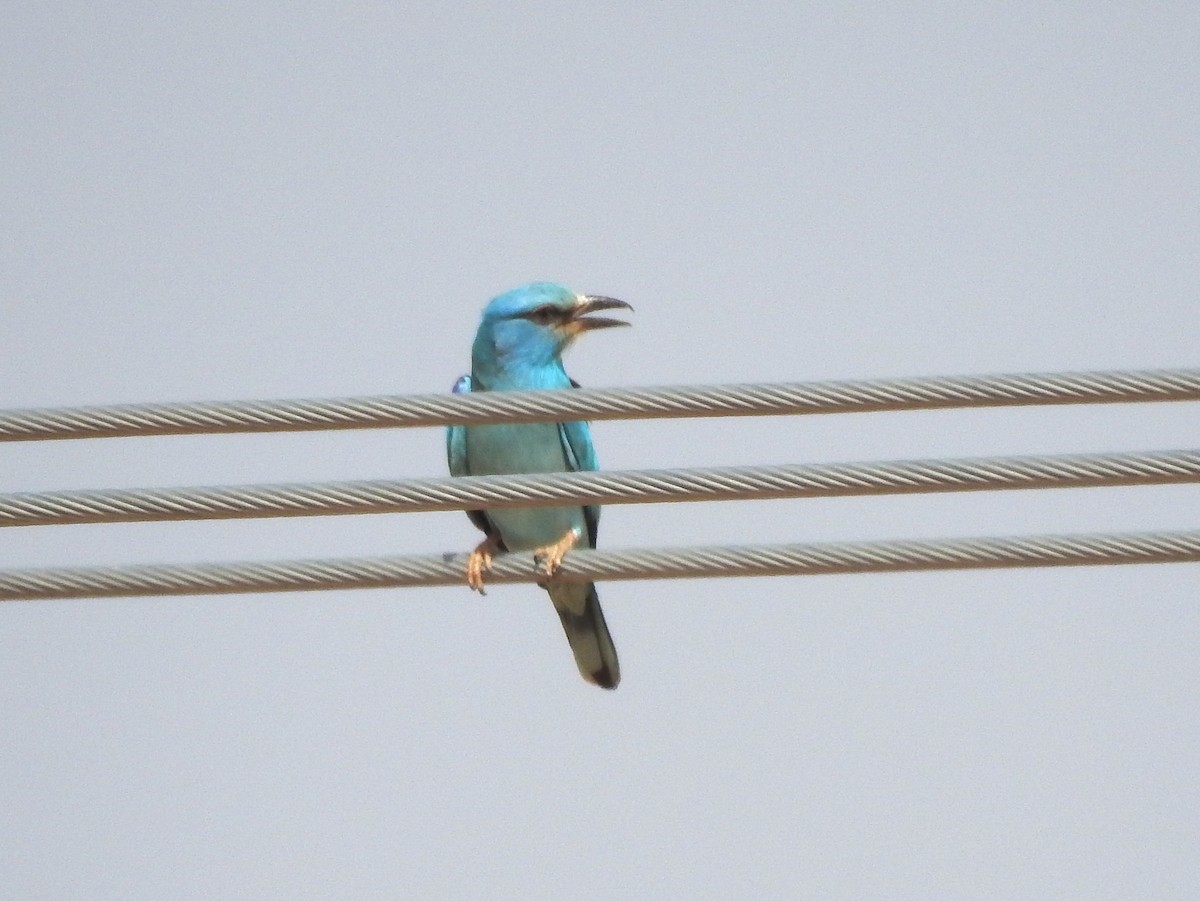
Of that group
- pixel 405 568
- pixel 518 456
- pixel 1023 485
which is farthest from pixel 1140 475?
pixel 518 456

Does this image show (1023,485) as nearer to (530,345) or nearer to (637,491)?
(637,491)

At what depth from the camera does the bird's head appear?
9.12 metres

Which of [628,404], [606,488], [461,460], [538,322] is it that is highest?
[538,322]

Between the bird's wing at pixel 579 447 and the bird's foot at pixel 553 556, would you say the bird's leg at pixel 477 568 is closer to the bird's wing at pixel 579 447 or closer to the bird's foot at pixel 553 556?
the bird's foot at pixel 553 556

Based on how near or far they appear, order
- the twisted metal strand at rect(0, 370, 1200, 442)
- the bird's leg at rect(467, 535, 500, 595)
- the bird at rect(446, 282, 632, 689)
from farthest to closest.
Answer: the bird at rect(446, 282, 632, 689)
the bird's leg at rect(467, 535, 500, 595)
the twisted metal strand at rect(0, 370, 1200, 442)

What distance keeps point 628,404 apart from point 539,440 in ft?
12.1

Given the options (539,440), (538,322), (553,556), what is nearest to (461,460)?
(539,440)

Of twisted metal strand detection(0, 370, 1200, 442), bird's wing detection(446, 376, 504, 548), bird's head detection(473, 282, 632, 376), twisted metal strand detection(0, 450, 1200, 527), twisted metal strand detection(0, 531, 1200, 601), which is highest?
bird's head detection(473, 282, 632, 376)

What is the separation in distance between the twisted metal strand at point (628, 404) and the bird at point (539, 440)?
3306mm

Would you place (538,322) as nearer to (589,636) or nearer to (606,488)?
(589,636)

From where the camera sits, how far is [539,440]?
886 cm

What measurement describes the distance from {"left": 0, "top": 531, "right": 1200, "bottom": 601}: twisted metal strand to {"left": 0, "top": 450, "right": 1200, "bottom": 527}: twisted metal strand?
0.15 metres

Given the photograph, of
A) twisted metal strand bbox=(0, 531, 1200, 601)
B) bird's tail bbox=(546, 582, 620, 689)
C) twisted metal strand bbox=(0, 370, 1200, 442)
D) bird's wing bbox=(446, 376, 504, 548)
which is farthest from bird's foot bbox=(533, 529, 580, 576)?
bird's wing bbox=(446, 376, 504, 548)

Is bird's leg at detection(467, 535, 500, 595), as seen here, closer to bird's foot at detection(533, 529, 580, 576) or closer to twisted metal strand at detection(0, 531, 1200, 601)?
bird's foot at detection(533, 529, 580, 576)
